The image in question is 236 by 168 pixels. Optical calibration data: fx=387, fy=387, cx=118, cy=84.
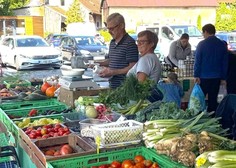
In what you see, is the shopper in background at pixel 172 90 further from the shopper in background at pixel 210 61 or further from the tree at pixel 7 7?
the tree at pixel 7 7

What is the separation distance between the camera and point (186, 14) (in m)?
39.0

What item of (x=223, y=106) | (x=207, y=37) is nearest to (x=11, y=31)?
(x=207, y=37)

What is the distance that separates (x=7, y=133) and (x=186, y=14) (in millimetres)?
36339

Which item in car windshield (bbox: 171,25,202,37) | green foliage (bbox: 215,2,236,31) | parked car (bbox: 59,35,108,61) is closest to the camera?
car windshield (bbox: 171,25,202,37)

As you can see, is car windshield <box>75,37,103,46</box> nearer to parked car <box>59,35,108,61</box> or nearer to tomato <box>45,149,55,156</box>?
parked car <box>59,35,108,61</box>

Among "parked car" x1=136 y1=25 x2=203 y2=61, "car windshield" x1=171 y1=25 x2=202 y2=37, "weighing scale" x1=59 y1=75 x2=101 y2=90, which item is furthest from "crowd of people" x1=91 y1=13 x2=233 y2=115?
"car windshield" x1=171 y1=25 x2=202 y2=37

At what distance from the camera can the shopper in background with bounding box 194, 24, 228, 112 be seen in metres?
6.30

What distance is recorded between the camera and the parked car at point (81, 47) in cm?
1749

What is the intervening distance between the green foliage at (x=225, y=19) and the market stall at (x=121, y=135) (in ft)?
99.7

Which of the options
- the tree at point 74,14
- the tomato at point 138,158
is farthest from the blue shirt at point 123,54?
the tree at point 74,14

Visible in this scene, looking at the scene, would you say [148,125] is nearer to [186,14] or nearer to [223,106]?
[223,106]

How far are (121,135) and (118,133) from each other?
1.4 inches

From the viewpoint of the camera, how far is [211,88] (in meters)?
6.46

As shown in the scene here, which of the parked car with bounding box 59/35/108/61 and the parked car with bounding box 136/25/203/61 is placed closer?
the parked car with bounding box 136/25/203/61
